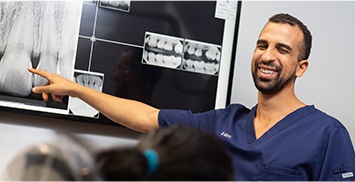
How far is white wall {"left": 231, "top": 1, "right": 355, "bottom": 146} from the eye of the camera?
161 centimetres

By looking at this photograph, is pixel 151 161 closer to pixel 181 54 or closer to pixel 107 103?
pixel 107 103

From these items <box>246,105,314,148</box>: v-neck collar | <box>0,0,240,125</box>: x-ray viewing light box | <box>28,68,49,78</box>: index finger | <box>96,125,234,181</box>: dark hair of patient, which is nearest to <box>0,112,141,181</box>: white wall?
→ <box>0,0,240,125</box>: x-ray viewing light box

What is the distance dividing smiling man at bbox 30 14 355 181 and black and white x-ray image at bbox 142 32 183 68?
0.54 feet

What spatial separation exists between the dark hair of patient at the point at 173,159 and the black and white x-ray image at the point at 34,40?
0.79m

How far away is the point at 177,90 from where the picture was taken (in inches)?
59.2

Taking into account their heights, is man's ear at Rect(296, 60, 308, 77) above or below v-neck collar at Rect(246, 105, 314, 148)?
above

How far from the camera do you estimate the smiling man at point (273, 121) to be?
47.4 inches

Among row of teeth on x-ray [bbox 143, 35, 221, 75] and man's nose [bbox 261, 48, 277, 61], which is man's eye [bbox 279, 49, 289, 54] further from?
row of teeth on x-ray [bbox 143, 35, 221, 75]

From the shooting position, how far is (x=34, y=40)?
1.38 m

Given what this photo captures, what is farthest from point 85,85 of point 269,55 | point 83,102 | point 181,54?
point 269,55

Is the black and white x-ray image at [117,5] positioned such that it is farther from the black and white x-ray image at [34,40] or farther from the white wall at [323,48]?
the white wall at [323,48]

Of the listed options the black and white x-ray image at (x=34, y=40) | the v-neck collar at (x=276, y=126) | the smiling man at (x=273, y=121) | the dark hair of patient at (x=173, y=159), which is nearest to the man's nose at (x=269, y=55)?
the smiling man at (x=273, y=121)

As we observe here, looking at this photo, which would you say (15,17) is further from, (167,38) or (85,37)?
(167,38)

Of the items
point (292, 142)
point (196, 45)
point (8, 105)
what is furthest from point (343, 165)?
point (8, 105)
